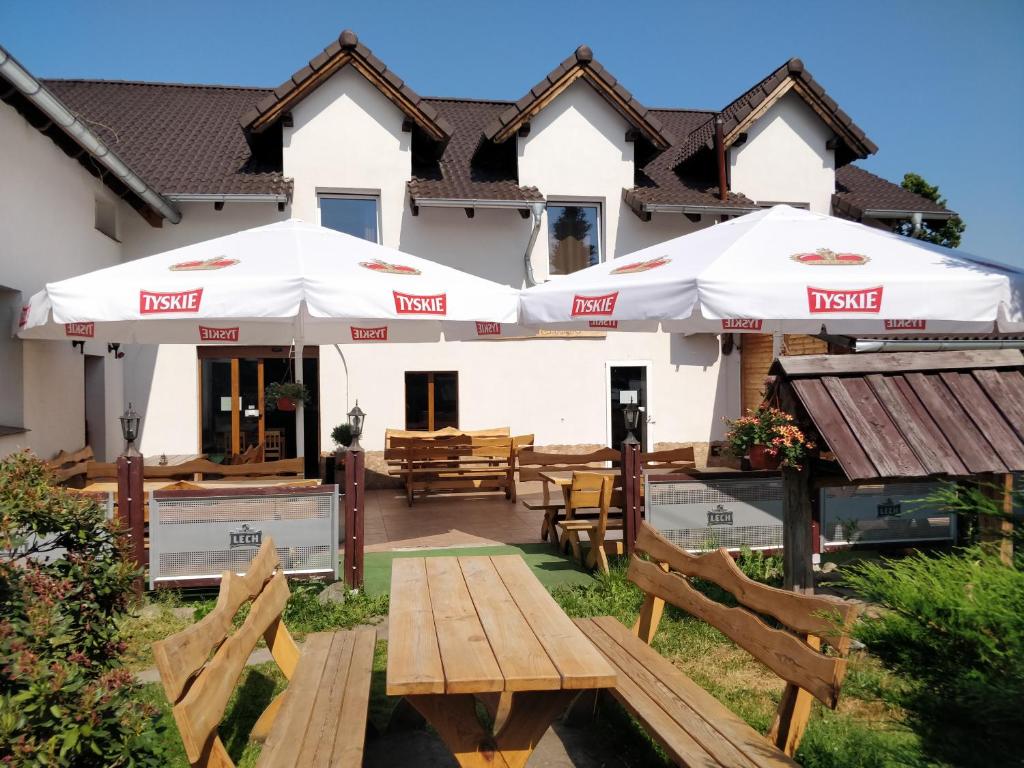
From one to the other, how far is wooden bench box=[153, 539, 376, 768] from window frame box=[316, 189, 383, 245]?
33.2 feet

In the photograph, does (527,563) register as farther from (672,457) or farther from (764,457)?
(764,457)

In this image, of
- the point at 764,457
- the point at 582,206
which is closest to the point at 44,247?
the point at 764,457

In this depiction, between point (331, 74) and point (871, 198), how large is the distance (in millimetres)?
10548

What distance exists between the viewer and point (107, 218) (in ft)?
40.7

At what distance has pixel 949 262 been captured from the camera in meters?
6.62

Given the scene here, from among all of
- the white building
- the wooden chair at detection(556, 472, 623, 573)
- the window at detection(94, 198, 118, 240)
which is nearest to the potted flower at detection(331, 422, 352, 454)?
the white building

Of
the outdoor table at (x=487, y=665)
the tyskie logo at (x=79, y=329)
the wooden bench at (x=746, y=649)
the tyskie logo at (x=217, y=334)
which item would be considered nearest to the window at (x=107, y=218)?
the tyskie logo at (x=217, y=334)

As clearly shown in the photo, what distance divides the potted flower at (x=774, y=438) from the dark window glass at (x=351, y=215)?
956cm

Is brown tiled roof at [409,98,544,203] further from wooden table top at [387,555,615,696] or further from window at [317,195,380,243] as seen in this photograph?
wooden table top at [387,555,615,696]

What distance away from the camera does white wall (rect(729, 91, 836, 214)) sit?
15109mm

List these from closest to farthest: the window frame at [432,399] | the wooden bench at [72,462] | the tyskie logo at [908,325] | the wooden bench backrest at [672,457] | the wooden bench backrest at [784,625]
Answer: the wooden bench backrest at [784,625] < the wooden bench at [72,462] < the tyskie logo at [908,325] < the wooden bench backrest at [672,457] < the window frame at [432,399]

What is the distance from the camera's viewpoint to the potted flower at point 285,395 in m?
10.5

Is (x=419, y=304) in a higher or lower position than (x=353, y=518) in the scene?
higher

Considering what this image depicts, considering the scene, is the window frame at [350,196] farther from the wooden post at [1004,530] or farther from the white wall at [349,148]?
the wooden post at [1004,530]
